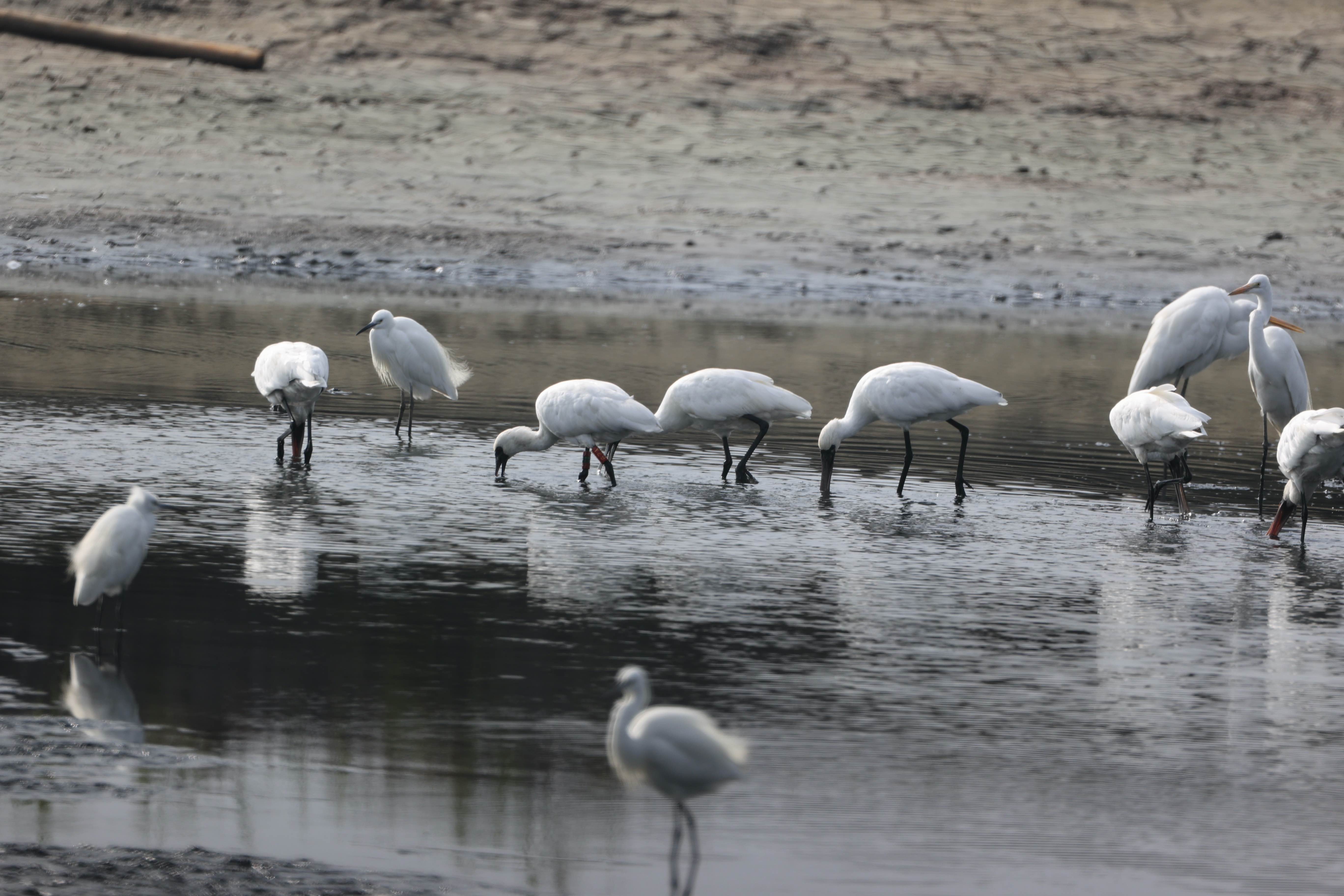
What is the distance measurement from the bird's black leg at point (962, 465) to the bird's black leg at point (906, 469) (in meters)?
0.28

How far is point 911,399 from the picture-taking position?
1097 cm

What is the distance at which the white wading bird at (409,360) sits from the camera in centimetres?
1237

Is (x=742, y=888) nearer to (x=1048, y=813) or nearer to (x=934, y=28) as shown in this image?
(x=1048, y=813)

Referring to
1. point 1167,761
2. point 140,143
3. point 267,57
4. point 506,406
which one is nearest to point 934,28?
point 267,57

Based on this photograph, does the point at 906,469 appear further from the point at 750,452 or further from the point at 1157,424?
the point at 1157,424

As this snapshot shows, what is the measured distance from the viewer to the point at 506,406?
13391mm

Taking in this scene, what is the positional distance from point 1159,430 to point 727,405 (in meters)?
2.49

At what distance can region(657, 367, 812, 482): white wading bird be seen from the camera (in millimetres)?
11117

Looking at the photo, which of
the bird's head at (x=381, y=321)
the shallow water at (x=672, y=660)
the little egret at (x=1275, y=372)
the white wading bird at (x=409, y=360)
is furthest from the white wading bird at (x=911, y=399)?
the bird's head at (x=381, y=321)

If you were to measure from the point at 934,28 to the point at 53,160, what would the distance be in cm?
1309

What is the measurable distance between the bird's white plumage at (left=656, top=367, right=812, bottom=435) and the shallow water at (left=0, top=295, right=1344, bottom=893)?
0.34 m

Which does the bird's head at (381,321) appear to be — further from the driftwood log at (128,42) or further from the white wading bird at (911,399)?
the driftwood log at (128,42)

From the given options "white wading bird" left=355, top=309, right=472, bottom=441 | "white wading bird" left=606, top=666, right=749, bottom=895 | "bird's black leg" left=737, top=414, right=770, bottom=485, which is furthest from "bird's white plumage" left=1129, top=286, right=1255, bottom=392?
"white wading bird" left=606, top=666, right=749, bottom=895

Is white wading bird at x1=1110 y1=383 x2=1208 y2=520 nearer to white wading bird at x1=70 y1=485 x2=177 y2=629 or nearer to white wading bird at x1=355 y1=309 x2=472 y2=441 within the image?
white wading bird at x1=355 y1=309 x2=472 y2=441
